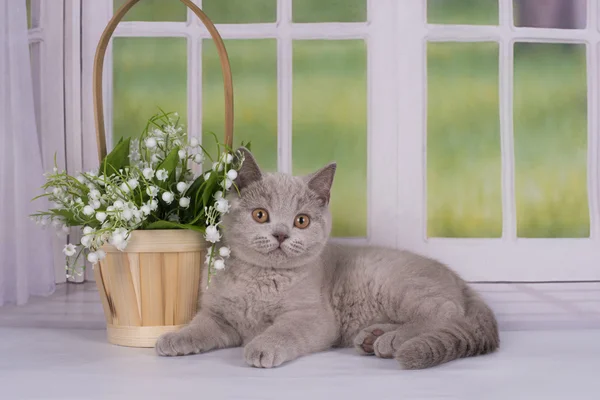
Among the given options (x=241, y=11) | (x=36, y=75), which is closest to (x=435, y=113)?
(x=241, y=11)

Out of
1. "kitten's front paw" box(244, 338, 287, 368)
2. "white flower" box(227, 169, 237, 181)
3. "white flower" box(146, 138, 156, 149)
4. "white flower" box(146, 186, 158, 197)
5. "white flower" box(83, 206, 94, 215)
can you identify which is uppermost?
"white flower" box(146, 138, 156, 149)

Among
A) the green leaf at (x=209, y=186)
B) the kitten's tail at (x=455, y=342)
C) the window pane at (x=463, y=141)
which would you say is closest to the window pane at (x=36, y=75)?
the green leaf at (x=209, y=186)

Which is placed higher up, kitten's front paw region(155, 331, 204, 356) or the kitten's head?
the kitten's head

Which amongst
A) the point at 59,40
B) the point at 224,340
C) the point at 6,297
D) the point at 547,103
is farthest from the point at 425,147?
the point at 6,297

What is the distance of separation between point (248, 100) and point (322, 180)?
1.90 ft

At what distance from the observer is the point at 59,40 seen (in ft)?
6.91

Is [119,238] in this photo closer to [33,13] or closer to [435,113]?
[33,13]

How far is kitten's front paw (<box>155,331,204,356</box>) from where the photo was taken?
151 cm

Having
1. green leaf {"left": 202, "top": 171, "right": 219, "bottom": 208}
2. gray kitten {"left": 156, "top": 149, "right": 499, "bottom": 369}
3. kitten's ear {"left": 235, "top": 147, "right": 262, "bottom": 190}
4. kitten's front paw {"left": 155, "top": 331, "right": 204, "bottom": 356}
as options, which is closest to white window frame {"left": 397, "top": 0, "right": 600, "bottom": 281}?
gray kitten {"left": 156, "top": 149, "right": 499, "bottom": 369}

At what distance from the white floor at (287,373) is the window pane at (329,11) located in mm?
1110

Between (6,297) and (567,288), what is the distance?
1818 mm

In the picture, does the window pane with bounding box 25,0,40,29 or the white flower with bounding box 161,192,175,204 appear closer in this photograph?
the white flower with bounding box 161,192,175,204

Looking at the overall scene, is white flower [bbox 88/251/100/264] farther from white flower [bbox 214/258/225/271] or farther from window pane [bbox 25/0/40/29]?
window pane [bbox 25/0/40/29]

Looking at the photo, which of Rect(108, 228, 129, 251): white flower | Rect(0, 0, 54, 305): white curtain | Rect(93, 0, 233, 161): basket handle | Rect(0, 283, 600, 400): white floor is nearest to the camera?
Rect(0, 283, 600, 400): white floor
